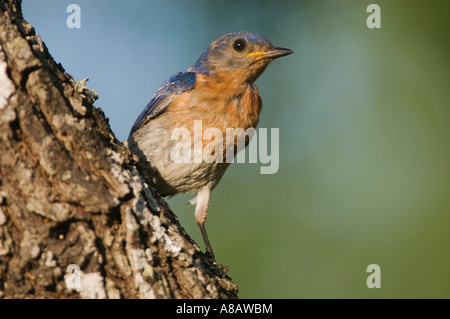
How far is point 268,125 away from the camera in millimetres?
10844

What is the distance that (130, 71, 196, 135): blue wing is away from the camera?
6219 millimetres

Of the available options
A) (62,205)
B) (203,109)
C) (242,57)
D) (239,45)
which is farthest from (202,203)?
(62,205)

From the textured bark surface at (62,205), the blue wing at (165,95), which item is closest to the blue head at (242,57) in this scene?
the blue wing at (165,95)

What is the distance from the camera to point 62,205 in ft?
10.6

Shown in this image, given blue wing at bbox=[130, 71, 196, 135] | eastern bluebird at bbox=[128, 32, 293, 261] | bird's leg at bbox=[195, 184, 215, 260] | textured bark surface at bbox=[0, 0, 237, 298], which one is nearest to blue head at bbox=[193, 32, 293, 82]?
eastern bluebird at bbox=[128, 32, 293, 261]

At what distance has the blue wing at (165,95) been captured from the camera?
622 centimetres

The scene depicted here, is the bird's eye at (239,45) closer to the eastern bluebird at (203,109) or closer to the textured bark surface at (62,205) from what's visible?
the eastern bluebird at (203,109)

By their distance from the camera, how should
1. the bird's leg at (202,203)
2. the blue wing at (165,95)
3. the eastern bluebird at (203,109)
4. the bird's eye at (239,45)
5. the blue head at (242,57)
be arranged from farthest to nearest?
the bird's eye at (239,45) → the blue head at (242,57) → the bird's leg at (202,203) → the blue wing at (165,95) → the eastern bluebird at (203,109)

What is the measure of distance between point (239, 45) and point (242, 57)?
18cm

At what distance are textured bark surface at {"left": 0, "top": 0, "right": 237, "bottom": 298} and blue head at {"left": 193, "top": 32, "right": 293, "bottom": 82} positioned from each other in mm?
3235

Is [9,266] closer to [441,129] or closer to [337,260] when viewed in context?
[337,260]

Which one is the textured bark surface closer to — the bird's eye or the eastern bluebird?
the eastern bluebird

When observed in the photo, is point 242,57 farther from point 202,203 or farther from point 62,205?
point 62,205
